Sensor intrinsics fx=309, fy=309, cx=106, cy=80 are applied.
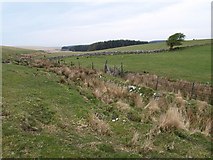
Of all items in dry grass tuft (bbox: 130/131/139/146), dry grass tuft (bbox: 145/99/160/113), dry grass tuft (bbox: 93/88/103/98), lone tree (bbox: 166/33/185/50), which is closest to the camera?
dry grass tuft (bbox: 130/131/139/146)

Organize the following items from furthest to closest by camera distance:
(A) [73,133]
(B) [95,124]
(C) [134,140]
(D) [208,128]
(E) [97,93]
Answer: (E) [97,93], (D) [208,128], (B) [95,124], (A) [73,133], (C) [134,140]

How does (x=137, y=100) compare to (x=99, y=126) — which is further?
(x=137, y=100)

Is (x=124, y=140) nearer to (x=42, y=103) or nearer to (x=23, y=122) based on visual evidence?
(x=23, y=122)

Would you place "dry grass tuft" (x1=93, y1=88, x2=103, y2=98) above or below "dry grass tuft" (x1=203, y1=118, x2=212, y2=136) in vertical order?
above

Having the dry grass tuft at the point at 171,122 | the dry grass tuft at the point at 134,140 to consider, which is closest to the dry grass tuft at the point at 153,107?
the dry grass tuft at the point at 171,122

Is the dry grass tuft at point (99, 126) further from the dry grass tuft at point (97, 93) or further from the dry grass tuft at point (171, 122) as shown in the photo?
the dry grass tuft at point (97, 93)

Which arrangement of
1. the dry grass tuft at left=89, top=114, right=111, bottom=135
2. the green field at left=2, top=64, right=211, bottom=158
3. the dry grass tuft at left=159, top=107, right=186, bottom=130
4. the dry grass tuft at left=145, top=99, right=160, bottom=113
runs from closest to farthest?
the green field at left=2, top=64, right=211, bottom=158
the dry grass tuft at left=89, top=114, right=111, bottom=135
the dry grass tuft at left=159, top=107, right=186, bottom=130
the dry grass tuft at left=145, top=99, right=160, bottom=113

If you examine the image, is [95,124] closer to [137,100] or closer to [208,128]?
[208,128]

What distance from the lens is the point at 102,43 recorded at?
162 meters

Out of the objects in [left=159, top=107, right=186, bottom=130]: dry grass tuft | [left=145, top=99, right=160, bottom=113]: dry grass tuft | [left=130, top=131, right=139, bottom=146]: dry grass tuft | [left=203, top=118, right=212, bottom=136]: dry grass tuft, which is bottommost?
[left=203, top=118, right=212, bottom=136]: dry grass tuft

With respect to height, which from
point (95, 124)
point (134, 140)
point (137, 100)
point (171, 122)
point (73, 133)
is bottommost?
point (137, 100)

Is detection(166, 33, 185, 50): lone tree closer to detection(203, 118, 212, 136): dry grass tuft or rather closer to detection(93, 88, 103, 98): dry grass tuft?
detection(93, 88, 103, 98): dry grass tuft

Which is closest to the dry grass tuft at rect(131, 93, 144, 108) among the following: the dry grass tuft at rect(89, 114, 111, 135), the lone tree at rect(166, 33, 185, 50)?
the dry grass tuft at rect(89, 114, 111, 135)

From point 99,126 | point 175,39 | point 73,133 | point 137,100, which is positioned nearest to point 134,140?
point 99,126
